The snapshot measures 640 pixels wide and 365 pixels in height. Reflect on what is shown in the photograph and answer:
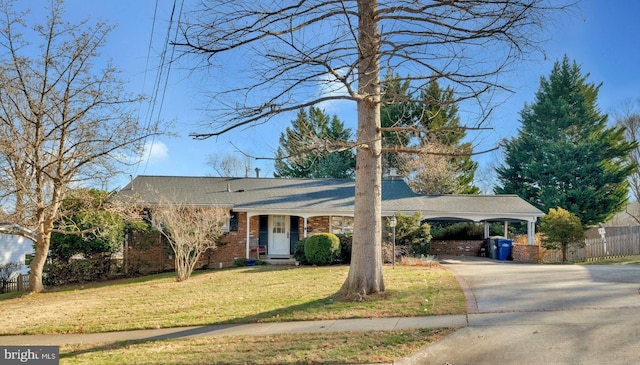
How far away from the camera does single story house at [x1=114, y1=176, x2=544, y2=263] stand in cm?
1902

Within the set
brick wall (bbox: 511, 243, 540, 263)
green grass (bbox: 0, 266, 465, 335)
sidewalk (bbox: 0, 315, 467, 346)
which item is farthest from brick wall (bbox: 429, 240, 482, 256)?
sidewalk (bbox: 0, 315, 467, 346)

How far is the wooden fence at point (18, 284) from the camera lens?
50.5 feet

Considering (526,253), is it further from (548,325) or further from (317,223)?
(548,325)

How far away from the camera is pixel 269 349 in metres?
5.89

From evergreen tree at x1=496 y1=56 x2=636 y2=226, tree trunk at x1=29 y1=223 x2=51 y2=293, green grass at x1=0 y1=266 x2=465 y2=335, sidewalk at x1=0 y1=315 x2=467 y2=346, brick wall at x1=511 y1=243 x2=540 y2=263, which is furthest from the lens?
evergreen tree at x1=496 y1=56 x2=636 y2=226

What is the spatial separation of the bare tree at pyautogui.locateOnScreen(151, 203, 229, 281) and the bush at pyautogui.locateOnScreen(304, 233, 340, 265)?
12.3 feet

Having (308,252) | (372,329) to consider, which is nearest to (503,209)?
(308,252)

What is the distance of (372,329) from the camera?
6.60 m

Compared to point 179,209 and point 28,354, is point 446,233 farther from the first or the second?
point 28,354

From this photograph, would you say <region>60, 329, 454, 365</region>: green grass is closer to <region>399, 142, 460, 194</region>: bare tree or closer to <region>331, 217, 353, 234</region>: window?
<region>331, 217, 353, 234</region>: window

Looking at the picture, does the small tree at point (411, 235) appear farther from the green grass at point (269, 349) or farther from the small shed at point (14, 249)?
the small shed at point (14, 249)

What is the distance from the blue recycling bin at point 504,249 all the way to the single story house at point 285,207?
108 cm

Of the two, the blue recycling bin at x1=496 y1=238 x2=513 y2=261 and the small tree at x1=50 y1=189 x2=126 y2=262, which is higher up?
the small tree at x1=50 y1=189 x2=126 y2=262

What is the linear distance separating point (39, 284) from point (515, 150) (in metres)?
30.4
